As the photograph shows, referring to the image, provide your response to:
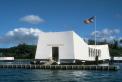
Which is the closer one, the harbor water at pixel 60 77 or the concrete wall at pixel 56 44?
the harbor water at pixel 60 77

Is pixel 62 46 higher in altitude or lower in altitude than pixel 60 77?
higher

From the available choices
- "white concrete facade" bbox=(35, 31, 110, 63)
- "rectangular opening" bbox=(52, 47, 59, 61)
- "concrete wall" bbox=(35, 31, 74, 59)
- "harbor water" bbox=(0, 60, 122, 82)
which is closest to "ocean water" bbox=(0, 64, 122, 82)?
"harbor water" bbox=(0, 60, 122, 82)

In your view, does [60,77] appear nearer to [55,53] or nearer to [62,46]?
[62,46]

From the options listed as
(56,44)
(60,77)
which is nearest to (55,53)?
(56,44)

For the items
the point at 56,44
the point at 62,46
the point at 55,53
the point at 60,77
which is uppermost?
the point at 56,44

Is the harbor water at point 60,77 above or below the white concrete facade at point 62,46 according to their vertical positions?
below

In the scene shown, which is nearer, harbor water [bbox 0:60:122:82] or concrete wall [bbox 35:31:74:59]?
harbor water [bbox 0:60:122:82]

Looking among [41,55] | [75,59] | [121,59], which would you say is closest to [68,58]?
[75,59]

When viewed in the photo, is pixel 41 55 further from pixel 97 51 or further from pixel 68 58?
pixel 97 51

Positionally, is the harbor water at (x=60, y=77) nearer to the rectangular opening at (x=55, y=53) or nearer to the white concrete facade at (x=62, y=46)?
the white concrete facade at (x=62, y=46)

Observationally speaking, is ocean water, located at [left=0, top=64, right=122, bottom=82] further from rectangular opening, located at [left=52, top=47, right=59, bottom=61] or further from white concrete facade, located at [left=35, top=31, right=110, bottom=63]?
rectangular opening, located at [left=52, top=47, right=59, bottom=61]

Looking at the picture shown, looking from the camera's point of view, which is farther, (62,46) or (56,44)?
(56,44)

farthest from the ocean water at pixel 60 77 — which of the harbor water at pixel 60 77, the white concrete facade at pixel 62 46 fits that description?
the white concrete facade at pixel 62 46

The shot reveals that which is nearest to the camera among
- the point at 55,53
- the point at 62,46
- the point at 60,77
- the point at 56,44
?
the point at 60,77
